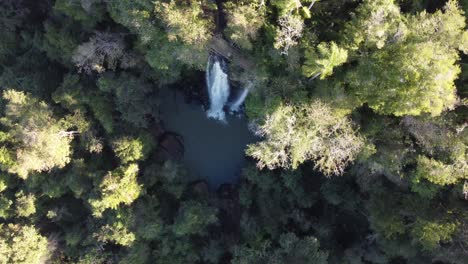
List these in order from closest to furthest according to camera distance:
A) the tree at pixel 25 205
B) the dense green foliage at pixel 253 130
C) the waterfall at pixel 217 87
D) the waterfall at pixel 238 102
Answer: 1. the dense green foliage at pixel 253 130
2. the waterfall at pixel 217 87
3. the tree at pixel 25 205
4. the waterfall at pixel 238 102

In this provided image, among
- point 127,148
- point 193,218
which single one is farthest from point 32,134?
point 193,218

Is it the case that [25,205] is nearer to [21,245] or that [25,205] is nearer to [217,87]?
[21,245]

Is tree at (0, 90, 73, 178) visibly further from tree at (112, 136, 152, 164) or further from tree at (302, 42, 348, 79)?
tree at (302, 42, 348, 79)

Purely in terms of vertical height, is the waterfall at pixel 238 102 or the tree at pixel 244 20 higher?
the waterfall at pixel 238 102

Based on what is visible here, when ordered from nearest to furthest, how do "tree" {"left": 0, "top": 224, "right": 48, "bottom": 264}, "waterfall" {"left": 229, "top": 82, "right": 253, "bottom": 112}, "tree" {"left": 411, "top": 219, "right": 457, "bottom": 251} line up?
"tree" {"left": 411, "top": 219, "right": 457, "bottom": 251} → "tree" {"left": 0, "top": 224, "right": 48, "bottom": 264} → "waterfall" {"left": 229, "top": 82, "right": 253, "bottom": 112}

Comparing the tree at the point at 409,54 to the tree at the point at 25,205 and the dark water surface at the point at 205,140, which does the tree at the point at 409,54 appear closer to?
the dark water surface at the point at 205,140

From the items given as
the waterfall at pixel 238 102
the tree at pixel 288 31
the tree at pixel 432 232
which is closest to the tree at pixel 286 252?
the tree at pixel 432 232

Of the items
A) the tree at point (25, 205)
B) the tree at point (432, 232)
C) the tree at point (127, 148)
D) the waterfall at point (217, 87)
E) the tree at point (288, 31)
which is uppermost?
the waterfall at point (217, 87)

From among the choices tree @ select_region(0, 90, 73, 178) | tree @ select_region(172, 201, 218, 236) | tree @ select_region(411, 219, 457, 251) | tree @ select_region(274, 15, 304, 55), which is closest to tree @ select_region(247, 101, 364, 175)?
tree @ select_region(274, 15, 304, 55)
